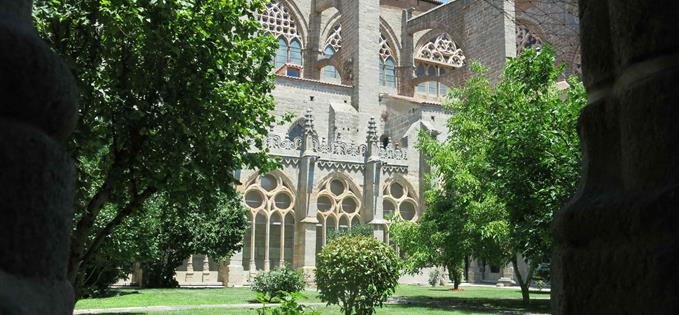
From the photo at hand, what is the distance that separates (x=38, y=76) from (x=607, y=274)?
0.95 meters

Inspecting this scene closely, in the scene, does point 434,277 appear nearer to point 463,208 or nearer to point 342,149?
point 342,149

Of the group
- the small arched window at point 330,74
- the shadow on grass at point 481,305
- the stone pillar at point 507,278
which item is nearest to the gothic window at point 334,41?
the small arched window at point 330,74

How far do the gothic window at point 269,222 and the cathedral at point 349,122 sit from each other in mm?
41

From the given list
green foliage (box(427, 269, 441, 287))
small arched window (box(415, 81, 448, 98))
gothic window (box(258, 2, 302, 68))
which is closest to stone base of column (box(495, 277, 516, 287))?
green foliage (box(427, 269, 441, 287))

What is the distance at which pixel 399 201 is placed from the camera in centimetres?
2769

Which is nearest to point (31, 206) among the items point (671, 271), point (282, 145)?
point (671, 271)

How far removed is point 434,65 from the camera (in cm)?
3906

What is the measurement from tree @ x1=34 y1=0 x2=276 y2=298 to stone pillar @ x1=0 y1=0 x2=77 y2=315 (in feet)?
17.9

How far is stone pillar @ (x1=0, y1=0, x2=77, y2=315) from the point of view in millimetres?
793

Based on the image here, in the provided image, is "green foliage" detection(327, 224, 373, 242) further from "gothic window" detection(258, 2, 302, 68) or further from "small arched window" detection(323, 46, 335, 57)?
"small arched window" detection(323, 46, 335, 57)

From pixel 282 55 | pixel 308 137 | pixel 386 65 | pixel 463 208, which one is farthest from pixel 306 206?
pixel 386 65

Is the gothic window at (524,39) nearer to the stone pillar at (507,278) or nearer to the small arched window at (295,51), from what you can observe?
the small arched window at (295,51)

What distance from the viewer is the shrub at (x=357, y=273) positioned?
9359 millimetres

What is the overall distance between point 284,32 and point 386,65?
6.45 m
